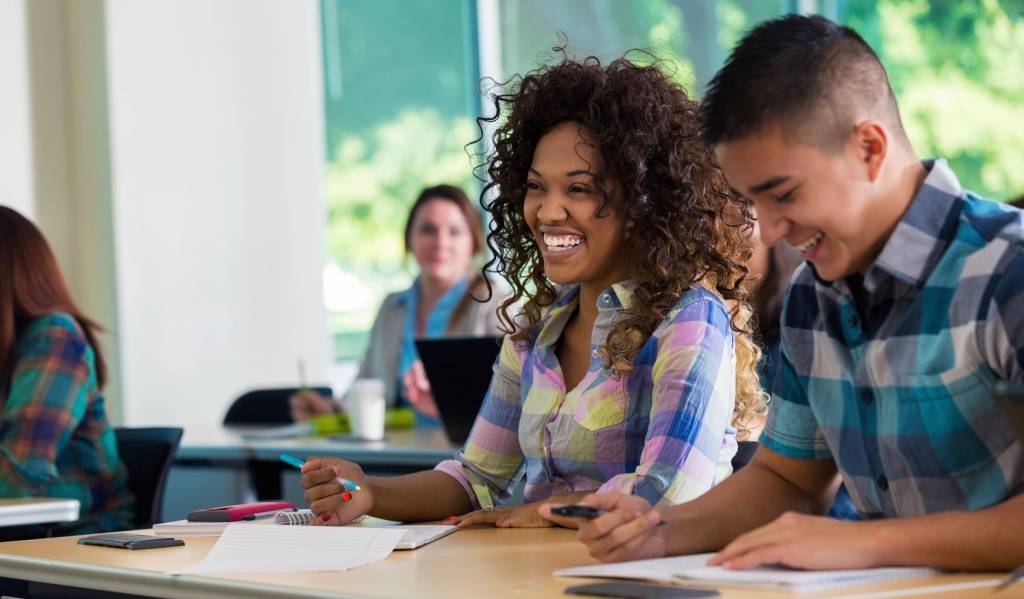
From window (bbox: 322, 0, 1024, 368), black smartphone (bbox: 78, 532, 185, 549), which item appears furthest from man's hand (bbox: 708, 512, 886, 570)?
window (bbox: 322, 0, 1024, 368)

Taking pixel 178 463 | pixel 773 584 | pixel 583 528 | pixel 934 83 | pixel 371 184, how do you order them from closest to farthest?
pixel 773 584 < pixel 583 528 < pixel 178 463 < pixel 934 83 < pixel 371 184

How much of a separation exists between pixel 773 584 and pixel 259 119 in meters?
4.83

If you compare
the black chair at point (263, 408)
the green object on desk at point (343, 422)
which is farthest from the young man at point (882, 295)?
the black chair at point (263, 408)

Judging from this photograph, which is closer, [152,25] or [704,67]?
[152,25]

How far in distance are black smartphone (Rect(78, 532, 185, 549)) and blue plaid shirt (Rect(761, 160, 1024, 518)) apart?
92 centimetres

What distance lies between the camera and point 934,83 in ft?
17.3

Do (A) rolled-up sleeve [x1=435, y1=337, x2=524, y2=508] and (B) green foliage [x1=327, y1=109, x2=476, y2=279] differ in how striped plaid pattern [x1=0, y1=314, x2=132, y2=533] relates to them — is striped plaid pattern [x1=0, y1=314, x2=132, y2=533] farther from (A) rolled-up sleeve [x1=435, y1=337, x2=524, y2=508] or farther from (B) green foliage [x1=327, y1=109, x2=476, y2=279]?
(B) green foliage [x1=327, y1=109, x2=476, y2=279]

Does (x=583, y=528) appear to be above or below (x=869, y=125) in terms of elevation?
below

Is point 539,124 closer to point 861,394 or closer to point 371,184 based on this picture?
point 861,394

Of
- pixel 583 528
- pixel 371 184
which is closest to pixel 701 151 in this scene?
pixel 583 528

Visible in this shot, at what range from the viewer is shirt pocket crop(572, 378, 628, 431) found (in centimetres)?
201

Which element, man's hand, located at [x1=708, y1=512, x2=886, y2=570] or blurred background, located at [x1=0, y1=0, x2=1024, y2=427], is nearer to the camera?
man's hand, located at [x1=708, y1=512, x2=886, y2=570]

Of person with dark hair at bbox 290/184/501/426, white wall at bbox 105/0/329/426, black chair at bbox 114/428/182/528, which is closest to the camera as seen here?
black chair at bbox 114/428/182/528

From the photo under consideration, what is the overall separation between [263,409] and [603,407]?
268 cm
